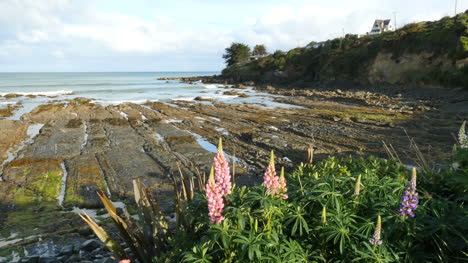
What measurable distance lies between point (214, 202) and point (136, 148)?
13227mm

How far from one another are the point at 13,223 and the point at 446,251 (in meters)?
9.61

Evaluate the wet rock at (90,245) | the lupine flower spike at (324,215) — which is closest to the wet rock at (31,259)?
the wet rock at (90,245)

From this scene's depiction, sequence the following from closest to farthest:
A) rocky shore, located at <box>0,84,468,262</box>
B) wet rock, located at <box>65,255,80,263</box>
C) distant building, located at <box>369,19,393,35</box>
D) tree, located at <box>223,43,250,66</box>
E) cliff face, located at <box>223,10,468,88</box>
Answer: wet rock, located at <box>65,255,80,263</box>, rocky shore, located at <box>0,84,468,262</box>, cliff face, located at <box>223,10,468,88</box>, distant building, located at <box>369,19,393,35</box>, tree, located at <box>223,43,250,66</box>

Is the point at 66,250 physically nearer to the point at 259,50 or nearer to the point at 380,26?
the point at 380,26

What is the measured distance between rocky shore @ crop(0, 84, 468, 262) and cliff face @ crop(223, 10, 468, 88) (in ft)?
22.4

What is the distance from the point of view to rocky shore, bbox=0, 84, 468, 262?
26.1ft

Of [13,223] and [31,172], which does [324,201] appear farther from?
[31,172]

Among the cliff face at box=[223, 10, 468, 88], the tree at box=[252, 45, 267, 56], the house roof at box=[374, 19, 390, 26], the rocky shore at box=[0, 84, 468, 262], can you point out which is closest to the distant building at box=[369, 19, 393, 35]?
the house roof at box=[374, 19, 390, 26]

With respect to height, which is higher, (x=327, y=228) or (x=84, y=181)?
(x=327, y=228)

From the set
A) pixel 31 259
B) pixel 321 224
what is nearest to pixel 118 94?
pixel 31 259

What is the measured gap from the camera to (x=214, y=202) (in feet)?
10.3

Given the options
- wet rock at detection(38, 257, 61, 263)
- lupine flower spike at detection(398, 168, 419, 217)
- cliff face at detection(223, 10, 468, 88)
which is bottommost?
wet rock at detection(38, 257, 61, 263)

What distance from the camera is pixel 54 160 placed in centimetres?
1352

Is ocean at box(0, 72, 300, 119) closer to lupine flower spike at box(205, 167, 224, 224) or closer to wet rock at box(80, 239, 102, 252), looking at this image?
wet rock at box(80, 239, 102, 252)
